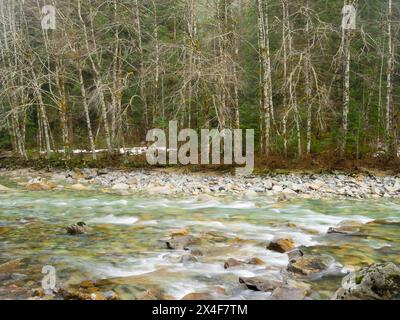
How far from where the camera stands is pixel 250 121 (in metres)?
19.8

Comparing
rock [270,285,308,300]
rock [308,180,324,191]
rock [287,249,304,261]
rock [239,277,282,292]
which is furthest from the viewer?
rock [308,180,324,191]

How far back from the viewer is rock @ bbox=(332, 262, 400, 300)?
4312 millimetres

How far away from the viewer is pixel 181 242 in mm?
6523

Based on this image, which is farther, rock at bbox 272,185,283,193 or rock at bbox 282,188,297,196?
rock at bbox 272,185,283,193

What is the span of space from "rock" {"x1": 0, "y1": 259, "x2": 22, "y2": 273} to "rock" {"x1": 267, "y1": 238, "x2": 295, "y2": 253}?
3.50 m

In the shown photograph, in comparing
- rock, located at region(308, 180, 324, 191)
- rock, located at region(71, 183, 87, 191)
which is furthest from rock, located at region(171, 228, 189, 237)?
rock, located at region(71, 183, 87, 191)

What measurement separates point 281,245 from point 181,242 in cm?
151

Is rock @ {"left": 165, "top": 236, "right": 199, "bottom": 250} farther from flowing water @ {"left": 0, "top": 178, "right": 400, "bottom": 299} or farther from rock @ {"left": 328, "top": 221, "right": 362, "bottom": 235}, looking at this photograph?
rock @ {"left": 328, "top": 221, "right": 362, "bottom": 235}

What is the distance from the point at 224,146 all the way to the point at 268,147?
162 cm

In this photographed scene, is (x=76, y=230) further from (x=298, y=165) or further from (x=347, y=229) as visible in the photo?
(x=298, y=165)

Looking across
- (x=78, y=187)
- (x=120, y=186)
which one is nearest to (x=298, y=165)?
(x=120, y=186)

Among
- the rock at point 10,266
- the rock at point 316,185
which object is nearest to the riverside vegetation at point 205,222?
the rock at point 10,266

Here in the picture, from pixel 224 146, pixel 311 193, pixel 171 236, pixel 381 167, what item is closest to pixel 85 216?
pixel 171 236
